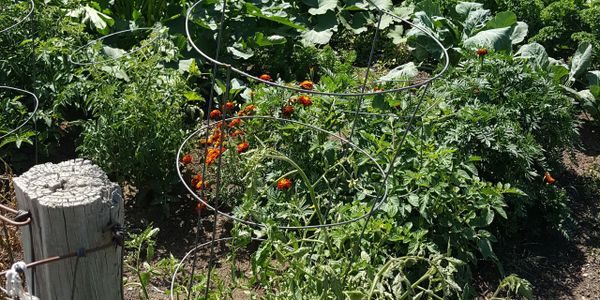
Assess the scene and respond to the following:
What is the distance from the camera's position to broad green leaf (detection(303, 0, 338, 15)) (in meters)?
5.87

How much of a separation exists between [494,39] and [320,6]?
4.47ft

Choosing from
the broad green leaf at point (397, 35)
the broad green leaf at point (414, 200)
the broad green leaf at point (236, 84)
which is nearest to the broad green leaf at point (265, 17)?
the broad green leaf at point (236, 84)

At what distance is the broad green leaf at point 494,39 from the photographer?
5254 mm

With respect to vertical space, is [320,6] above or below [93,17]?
below

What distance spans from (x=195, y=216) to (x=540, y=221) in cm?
185

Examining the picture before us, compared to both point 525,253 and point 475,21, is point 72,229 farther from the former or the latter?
point 475,21

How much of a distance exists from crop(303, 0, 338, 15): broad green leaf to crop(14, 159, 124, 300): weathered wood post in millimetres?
3900

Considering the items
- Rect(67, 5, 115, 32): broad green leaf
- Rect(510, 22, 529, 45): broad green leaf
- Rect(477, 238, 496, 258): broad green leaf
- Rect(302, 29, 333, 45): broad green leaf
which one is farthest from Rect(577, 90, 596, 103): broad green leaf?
A: Rect(67, 5, 115, 32): broad green leaf

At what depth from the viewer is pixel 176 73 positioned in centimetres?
438

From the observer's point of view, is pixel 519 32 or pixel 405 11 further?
pixel 405 11

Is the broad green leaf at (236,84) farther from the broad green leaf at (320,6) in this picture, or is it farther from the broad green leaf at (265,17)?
the broad green leaf at (320,6)

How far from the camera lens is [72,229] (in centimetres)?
202

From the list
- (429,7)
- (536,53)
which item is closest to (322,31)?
(429,7)

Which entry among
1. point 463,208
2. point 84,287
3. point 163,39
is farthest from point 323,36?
point 84,287
